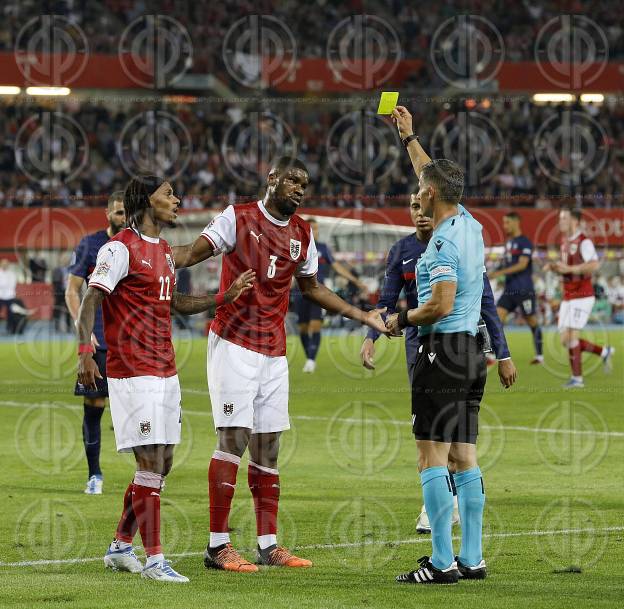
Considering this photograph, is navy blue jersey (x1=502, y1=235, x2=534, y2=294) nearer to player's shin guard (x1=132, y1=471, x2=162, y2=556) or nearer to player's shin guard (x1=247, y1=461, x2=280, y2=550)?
player's shin guard (x1=247, y1=461, x2=280, y2=550)

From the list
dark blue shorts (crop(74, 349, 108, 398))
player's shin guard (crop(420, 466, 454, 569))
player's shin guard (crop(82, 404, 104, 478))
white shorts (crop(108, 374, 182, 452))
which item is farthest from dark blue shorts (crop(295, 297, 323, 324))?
player's shin guard (crop(420, 466, 454, 569))

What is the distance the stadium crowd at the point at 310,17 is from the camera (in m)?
39.7

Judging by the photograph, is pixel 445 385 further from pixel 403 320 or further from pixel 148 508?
pixel 148 508

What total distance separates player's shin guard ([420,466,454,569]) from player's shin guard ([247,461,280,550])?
41.0 inches

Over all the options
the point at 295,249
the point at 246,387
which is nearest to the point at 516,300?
the point at 295,249

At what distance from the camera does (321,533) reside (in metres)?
7.91

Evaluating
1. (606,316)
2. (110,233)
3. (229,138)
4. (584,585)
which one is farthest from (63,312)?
(584,585)

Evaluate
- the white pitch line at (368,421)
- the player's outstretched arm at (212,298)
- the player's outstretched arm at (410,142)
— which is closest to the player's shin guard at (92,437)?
the player's outstretched arm at (212,298)

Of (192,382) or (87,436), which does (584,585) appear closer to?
(87,436)

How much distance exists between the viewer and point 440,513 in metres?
6.30

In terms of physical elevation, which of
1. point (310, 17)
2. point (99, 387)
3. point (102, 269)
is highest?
point (310, 17)

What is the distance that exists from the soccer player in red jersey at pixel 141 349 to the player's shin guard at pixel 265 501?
2.01 ft

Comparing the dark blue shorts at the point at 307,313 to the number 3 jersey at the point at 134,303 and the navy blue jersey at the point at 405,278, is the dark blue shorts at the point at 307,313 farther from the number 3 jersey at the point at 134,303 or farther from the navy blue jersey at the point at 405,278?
the number 3 jersey at the point at 134,303

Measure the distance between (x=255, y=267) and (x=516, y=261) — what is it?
13053mm
